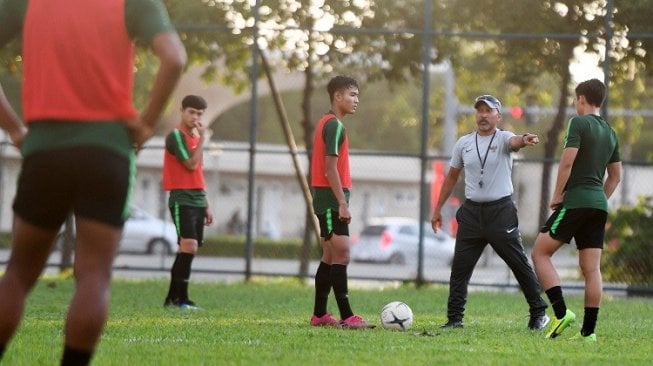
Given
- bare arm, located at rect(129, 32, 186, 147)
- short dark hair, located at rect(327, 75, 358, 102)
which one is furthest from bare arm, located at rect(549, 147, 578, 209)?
bare arm, located at rect(129, 32, 186, 147)

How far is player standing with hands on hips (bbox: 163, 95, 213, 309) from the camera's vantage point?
11.3 metres

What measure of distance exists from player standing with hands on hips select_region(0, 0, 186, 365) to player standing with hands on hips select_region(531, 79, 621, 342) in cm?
434

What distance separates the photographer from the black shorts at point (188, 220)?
1143 centimetres

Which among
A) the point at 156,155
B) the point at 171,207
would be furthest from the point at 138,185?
the point at 171,207

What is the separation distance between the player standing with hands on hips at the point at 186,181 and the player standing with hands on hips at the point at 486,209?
2.55 m

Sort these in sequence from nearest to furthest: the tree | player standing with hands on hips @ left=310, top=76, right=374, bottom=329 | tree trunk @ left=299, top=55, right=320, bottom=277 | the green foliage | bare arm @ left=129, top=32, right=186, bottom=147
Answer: bare arm @ left=129, top=32, right=186, bottom=147
player standing with hands on hips @ left=310, top=76, right=374, bottom=329
the tree
the green foliage
tree trunk @ left=299, top=55, right=320, bottom=277

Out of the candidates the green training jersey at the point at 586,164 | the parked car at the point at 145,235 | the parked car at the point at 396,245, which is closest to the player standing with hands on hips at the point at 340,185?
the green training jersey at the point at 586,164

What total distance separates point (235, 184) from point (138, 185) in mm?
2474

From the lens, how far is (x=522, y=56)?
17.1 m

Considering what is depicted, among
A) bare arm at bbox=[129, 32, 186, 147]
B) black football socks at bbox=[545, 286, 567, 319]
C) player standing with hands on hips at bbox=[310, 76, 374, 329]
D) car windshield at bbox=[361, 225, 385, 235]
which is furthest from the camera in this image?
car windshield at bbox=[361, 225, 385, 235]

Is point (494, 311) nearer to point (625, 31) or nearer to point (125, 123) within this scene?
point (625, 31)

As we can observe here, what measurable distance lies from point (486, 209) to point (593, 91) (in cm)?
134

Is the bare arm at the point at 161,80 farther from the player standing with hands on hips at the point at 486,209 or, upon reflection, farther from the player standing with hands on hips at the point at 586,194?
the player standing with hands on hips at the point at 486,209

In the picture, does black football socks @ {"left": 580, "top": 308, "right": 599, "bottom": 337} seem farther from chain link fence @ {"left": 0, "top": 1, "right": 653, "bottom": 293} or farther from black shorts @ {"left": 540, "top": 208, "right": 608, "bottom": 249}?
chain link fence @ {"left": 0, "top": 1, "right": 653, "bottom": 293}
